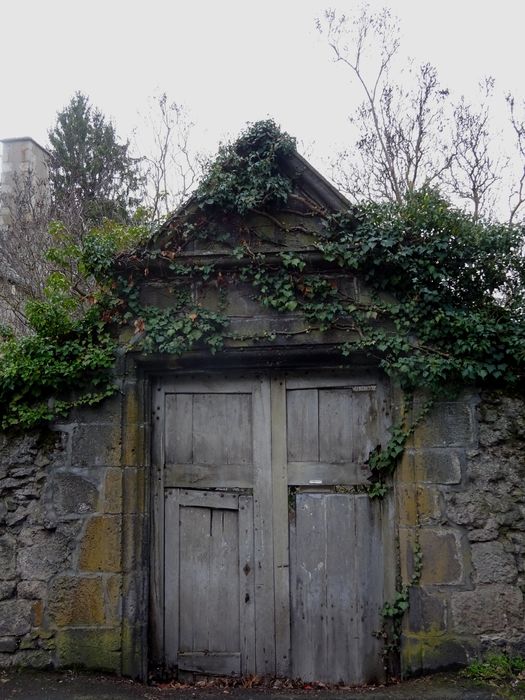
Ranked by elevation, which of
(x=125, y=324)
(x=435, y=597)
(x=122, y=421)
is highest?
(x=125, y=324)

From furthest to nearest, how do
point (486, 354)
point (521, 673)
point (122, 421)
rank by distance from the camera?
point (122, 421) → point (486, 354) → point (521, 673)

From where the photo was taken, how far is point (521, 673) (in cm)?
377

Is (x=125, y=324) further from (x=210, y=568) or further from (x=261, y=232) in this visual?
(x=210, y=568)

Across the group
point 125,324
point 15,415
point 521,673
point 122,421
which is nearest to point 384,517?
point 521,673

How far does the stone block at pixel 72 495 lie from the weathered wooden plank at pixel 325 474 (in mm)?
1352

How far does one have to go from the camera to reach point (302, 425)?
4449 mm

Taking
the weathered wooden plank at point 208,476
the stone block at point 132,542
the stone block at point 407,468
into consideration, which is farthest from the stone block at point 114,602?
the stone block at point 407,468

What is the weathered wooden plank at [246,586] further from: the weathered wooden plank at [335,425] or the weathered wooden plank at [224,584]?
the weathered wooden plank at [335,425]

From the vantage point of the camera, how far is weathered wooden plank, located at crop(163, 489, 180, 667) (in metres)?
4.40

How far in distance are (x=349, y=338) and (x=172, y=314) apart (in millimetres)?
1240

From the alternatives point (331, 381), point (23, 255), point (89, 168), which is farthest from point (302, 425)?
point (89, 168)

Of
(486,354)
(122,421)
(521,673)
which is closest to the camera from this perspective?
(521,673)

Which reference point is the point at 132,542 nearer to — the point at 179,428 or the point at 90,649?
the point at 90,649

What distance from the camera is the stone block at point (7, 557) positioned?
166 inches
